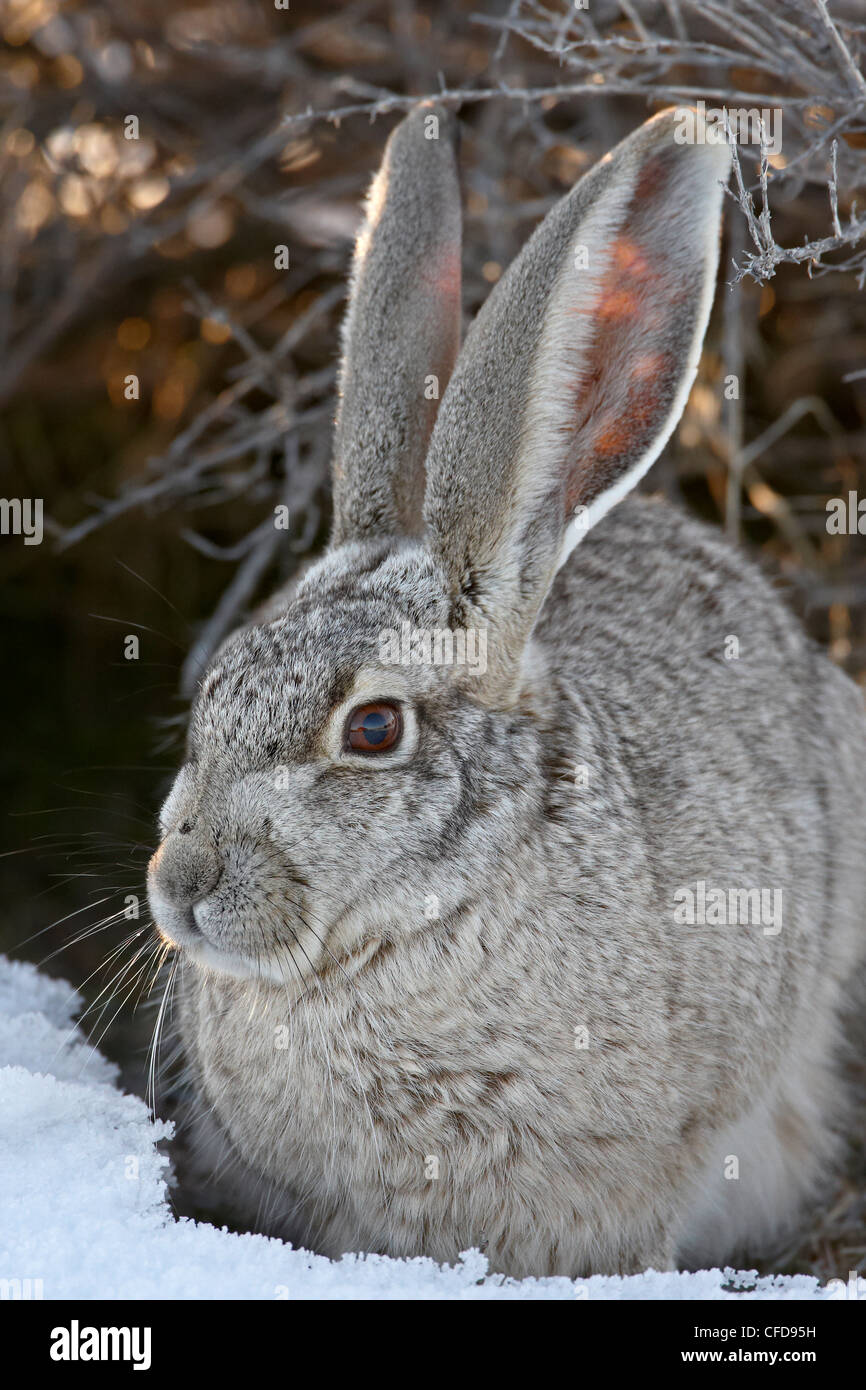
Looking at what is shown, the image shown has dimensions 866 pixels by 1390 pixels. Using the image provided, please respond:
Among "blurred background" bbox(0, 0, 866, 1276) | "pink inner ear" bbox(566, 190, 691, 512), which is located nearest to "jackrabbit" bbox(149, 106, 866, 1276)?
"pink inner ear" bbox(566, 190, 691, 512)

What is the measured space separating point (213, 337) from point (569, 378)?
297cm

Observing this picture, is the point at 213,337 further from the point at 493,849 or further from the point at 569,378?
the point at 493,849

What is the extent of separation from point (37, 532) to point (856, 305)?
9.89 feet

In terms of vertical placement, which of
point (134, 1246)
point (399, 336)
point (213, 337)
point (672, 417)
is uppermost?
point (213, 337)

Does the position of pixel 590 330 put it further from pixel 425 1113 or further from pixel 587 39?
pixel 425 1113

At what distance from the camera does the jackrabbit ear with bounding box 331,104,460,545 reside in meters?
3.38

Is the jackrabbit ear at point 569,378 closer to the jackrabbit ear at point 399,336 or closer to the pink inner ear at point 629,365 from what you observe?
the pink inner ear at point 629,365

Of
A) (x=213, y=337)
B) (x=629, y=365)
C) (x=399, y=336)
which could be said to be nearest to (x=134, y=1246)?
(x=629, y=365)

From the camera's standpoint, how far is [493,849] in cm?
287

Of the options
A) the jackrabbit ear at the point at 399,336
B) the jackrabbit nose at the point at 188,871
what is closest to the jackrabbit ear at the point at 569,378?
the jackrabbit ear at the point at 399,336

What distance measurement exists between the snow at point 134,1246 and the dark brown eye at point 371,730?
0.90m

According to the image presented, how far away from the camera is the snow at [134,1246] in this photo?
251 cm
